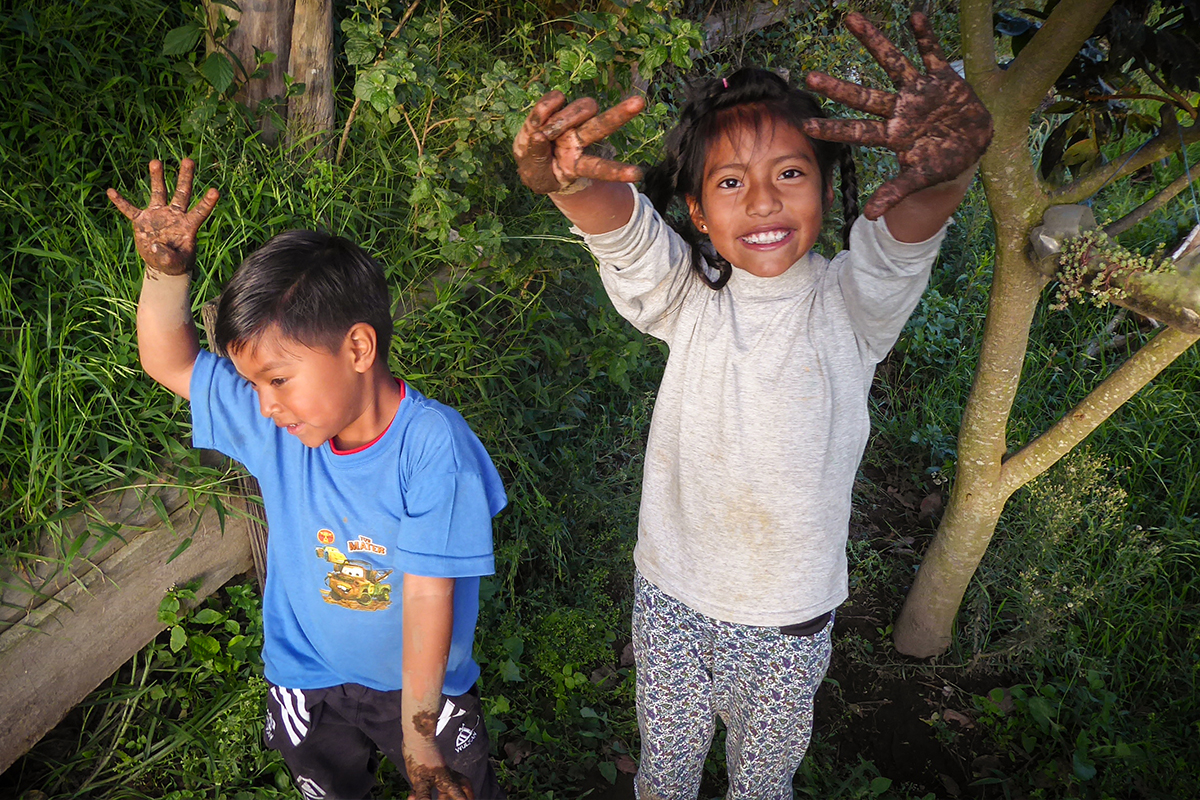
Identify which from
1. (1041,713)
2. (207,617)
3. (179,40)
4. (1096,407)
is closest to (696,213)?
(1096,407)

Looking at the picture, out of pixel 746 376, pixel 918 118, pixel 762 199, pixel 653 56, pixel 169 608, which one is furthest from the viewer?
pixel 653 56

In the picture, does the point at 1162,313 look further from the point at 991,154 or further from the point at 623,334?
the point at 623,334

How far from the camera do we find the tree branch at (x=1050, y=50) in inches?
75.7

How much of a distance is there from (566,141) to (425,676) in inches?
39.4

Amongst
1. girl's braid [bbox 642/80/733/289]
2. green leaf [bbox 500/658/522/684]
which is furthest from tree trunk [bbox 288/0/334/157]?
green leaf [bbox 500/658/522/684]

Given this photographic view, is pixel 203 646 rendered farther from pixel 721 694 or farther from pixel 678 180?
pixel 678 180

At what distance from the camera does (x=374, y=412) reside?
1618 mm

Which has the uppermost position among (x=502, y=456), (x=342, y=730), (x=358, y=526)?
(x=358, y=526)

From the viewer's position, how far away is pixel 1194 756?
2.47 meters

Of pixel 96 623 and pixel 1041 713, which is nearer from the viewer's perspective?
pixel 96 623

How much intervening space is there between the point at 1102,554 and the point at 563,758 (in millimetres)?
2070

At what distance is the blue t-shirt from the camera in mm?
1575

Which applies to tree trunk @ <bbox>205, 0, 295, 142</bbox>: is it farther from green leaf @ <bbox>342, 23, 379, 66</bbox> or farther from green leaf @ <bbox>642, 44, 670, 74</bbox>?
green leaf @ <bbox>642, 44, 670, 74</bbox>

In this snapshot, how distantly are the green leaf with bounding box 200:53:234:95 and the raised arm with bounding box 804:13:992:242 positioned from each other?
1814 mm
